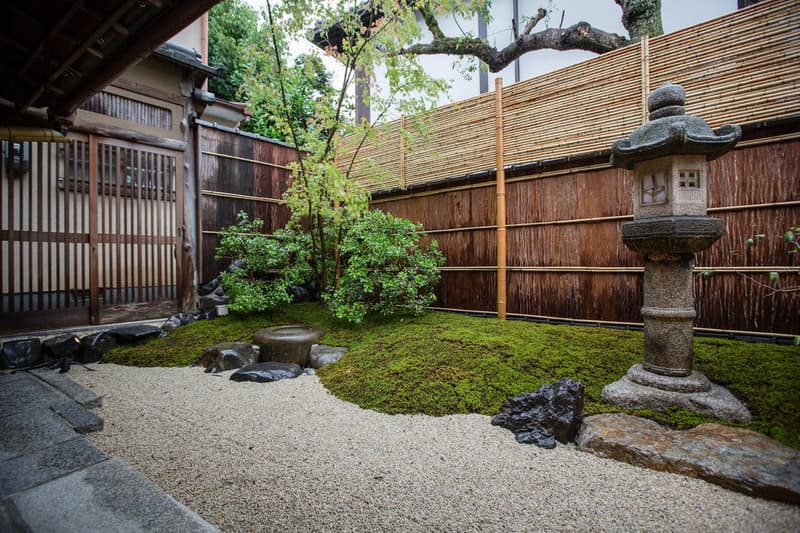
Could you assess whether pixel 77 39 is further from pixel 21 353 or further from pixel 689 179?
pixel 689 179

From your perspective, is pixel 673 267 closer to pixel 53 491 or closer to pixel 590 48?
pixel 53 491

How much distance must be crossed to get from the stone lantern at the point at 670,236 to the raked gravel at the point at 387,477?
36.8 inches

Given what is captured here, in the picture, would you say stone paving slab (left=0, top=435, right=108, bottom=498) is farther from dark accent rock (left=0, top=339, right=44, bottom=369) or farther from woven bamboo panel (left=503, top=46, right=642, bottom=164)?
woven bamboo panel (left=503, top=46, right=642, bottom=164)

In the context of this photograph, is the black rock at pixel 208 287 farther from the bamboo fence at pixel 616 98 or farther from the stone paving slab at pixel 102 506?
the stone paving slab at pixel 102 506

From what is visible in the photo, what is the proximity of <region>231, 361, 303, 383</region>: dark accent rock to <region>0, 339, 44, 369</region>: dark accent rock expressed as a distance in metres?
2.62

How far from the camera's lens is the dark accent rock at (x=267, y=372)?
14.0 ft

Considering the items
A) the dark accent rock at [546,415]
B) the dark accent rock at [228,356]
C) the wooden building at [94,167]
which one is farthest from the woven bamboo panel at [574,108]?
the dark accent rock at [228,356]

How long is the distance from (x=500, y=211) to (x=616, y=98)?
1.98 meters

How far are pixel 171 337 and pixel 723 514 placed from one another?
6303mm

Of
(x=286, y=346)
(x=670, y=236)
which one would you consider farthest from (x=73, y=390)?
(x=670, y=236)

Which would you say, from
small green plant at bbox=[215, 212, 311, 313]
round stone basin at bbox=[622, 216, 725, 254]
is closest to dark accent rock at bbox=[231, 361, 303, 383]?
small green plant at bbox=[215, 212, 311, 313]

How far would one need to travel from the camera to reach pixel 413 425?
3.07 meters

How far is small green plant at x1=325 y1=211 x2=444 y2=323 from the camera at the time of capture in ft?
17.9

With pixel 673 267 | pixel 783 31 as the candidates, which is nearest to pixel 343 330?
pixel 673 267
